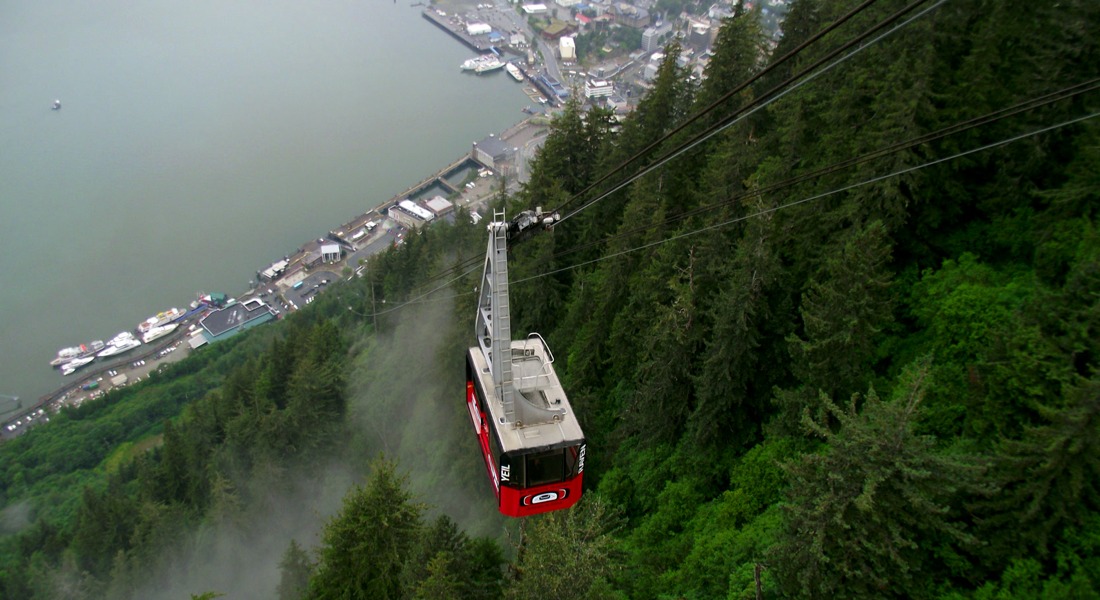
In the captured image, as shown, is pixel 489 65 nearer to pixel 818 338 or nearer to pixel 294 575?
pixel 294 575

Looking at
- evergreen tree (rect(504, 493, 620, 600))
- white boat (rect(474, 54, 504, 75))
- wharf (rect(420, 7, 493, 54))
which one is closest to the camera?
evergreen tree (rect(504, 493, 620, 600))

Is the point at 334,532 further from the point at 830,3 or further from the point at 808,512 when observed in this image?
the point at 830,3

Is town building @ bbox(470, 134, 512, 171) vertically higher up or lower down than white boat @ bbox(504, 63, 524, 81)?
lower down

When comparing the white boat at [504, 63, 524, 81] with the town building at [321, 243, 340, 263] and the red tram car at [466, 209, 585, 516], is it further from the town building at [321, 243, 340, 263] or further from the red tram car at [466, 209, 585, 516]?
the red tram car at [466, 209, 585, 516]

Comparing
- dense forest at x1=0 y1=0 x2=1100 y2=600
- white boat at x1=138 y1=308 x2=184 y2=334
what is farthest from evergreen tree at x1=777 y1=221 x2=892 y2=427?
white boat at x1=138 y1=308 x2=184 y2=334

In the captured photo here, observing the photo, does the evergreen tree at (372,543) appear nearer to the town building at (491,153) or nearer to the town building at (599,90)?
the town building at (491,153)

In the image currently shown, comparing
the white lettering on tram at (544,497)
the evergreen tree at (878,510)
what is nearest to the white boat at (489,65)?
the white lettering on tram at (544,497)

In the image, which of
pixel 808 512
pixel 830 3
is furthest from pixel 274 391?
pixel 808 512
